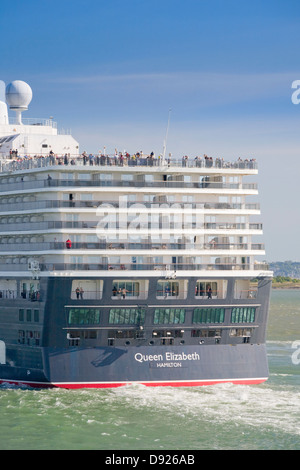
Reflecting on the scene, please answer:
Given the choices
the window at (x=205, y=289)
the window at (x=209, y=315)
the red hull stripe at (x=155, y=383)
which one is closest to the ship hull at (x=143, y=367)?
the red hull stripe at (x=155, y=383)

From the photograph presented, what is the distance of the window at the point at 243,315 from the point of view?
5503 centimetres

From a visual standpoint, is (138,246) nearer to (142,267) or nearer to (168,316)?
(142,267)

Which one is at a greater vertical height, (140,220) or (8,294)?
(140,220)

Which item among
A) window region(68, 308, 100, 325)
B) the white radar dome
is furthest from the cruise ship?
the white radar dome

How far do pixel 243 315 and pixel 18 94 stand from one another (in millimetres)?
25840

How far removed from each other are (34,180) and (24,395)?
11544 millimetres

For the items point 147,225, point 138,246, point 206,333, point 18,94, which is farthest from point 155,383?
point 18,94

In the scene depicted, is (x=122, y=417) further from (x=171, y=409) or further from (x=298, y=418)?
(x=298, y=418)

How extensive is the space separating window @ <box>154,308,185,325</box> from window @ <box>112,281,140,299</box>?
149 centimetres

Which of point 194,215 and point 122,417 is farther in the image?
point 194,215

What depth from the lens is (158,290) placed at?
5431cm

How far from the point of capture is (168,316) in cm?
5391

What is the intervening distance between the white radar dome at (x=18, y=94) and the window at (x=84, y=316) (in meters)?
23.8
